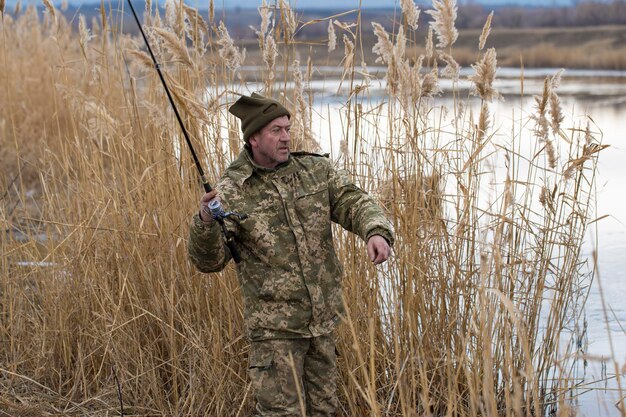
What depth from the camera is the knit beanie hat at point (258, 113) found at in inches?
135

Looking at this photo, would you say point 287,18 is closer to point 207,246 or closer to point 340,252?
point 340,252

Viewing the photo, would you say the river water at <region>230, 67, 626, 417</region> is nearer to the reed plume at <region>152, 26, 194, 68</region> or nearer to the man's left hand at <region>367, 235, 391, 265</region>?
the reed plume at <region>152, 26, 194, 68</region>

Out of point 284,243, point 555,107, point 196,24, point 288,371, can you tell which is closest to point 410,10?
point 555,107

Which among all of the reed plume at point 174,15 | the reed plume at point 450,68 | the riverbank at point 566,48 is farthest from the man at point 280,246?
the riverbank at point 566,48

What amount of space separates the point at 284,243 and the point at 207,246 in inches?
10.5

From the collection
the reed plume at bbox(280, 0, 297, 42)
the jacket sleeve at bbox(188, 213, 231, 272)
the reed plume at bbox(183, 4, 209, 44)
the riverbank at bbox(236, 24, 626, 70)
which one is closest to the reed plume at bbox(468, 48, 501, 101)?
the reed plume at bbox(280, 0, 297, 42)

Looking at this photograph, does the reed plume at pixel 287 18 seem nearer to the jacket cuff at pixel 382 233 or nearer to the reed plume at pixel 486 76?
the reed plume at pixel 486 76

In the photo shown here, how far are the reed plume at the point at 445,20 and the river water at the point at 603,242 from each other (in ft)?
0.64

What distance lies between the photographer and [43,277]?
4793mm

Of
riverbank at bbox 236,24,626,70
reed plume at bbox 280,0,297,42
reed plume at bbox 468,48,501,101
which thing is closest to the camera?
reed plume at bbox 468,48,501,101

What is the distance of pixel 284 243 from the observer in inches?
135

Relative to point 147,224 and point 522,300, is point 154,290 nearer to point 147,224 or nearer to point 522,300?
point 147,224

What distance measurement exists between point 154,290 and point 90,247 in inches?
16.9

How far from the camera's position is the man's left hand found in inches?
121
